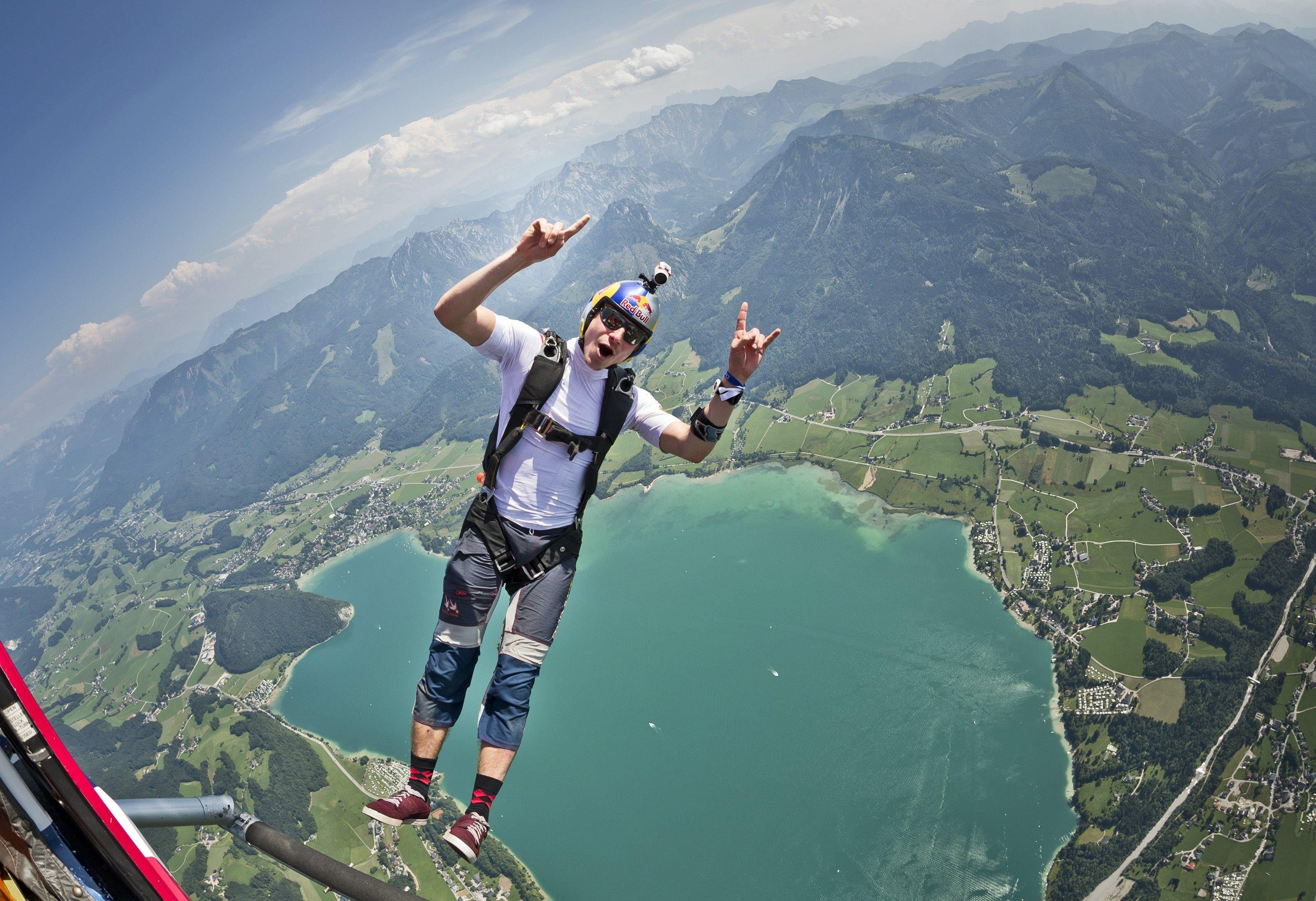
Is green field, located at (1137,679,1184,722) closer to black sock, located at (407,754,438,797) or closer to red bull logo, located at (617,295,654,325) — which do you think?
red bull logo, located at (617,295,654,325)

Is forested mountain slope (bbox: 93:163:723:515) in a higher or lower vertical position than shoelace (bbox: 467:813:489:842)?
lower

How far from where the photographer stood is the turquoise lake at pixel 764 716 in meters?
33.8

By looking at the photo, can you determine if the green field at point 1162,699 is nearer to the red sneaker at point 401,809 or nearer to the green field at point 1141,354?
the red sneaker at point 401,809

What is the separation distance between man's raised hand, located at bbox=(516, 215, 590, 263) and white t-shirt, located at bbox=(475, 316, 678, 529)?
58 cm

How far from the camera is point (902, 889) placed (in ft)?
105

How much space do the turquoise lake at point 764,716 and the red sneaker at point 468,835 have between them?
121ft

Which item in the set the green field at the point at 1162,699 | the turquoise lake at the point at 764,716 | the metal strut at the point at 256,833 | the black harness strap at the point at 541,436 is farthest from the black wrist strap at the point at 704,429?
the green field at the point at 1162,699

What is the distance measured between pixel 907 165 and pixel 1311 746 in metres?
132

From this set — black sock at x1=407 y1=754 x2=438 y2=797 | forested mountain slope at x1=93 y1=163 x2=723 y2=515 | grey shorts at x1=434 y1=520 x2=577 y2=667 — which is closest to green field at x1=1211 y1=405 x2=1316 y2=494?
grey shorts at x1=434 y1=520 x2=577 y2=667

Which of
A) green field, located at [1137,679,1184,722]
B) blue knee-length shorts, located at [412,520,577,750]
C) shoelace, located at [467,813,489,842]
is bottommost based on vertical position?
green field, located at [1137,679,1184,722]

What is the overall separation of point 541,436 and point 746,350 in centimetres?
128

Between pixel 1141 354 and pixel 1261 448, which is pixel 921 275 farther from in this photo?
pixel 1261 448

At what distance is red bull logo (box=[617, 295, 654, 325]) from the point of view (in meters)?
3.68

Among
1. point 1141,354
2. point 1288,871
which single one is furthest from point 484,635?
point 1141,354
